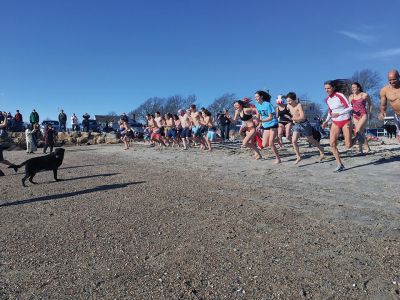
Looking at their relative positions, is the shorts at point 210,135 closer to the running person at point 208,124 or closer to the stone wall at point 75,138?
the running person at point 208,124

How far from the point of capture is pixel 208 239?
377cm

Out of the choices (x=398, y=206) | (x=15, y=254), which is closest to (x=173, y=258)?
(x=15, y=254)

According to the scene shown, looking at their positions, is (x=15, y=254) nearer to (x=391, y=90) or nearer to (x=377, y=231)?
(x=377, y=231)

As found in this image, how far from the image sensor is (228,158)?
1088 cm

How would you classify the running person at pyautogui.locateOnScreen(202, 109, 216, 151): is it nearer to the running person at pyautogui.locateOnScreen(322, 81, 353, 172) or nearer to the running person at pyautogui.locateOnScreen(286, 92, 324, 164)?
the running person at pyautogui.locateOnScreen(286, 92, 324, 164)

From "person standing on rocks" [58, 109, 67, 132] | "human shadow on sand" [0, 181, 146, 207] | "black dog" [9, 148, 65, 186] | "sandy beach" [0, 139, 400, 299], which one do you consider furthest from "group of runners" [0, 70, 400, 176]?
"person standing on rocks" [58, 109, 67, 132]

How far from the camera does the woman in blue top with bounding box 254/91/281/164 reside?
9094mm

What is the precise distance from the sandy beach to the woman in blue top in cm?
211

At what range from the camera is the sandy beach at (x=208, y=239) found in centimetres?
276

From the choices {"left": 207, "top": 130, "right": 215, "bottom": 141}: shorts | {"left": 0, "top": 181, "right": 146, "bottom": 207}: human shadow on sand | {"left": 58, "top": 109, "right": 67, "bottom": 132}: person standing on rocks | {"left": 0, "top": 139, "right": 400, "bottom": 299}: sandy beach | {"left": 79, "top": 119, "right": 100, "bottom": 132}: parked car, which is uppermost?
{"left": 58, "top": 109, "right": 67, "bottom": 132}: person standing on rocks

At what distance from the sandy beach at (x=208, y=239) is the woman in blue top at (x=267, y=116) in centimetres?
211

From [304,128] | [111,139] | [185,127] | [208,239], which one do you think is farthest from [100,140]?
[208,239]

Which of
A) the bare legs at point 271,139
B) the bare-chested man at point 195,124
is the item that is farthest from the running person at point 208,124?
the bare legs at point 271,139

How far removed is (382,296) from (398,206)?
257cm
